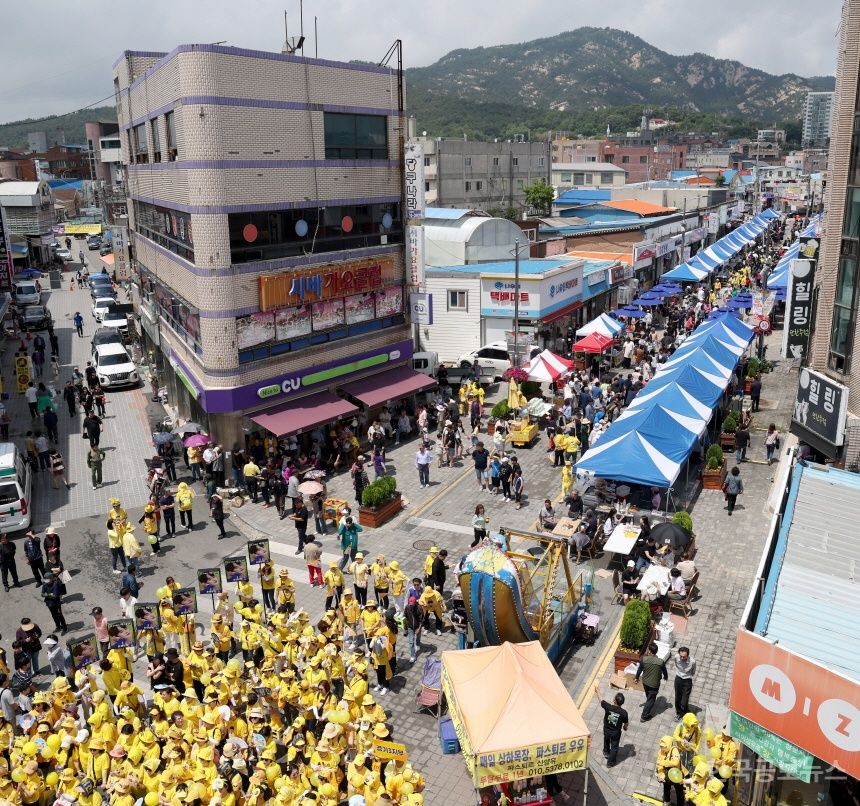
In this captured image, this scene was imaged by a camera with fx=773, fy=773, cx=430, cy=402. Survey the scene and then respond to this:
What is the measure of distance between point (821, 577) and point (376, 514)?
12.8 metres

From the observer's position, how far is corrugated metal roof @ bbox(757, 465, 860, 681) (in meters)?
Answer: 9.92

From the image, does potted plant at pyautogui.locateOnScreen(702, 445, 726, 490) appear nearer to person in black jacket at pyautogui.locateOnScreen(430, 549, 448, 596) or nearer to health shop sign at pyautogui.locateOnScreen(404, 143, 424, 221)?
person in black jacket at pyautogui.locateOnScreen(430, 549, 448, 596)

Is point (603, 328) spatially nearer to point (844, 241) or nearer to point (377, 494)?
point (844, 241)

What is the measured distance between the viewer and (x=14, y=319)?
4922cm

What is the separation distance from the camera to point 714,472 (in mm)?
23906

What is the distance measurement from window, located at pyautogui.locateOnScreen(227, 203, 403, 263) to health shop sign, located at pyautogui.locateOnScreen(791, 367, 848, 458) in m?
15.8

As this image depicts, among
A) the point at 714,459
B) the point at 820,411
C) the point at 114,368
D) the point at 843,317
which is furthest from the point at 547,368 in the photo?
the point at 114,368

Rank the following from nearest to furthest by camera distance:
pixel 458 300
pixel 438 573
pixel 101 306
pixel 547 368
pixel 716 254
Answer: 1. pixel 438 573
2. pixel 547 368
3. pixel 458 300
4. pixel 101 306
5. pixel 716 254

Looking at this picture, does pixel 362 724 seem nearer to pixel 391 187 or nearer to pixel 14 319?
pixel 391 187

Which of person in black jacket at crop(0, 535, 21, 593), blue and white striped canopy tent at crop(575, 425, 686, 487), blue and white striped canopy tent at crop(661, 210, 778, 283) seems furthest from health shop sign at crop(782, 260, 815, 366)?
blue and white striped canopy tent at crop(661, 210, 778, 283)

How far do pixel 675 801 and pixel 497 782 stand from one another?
309 cm

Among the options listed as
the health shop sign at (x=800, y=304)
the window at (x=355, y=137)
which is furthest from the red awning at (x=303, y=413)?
the health shop sign at (x=800, y=304)

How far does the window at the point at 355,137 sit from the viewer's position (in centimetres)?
2647

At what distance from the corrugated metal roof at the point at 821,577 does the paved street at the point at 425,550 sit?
3.54 meters
